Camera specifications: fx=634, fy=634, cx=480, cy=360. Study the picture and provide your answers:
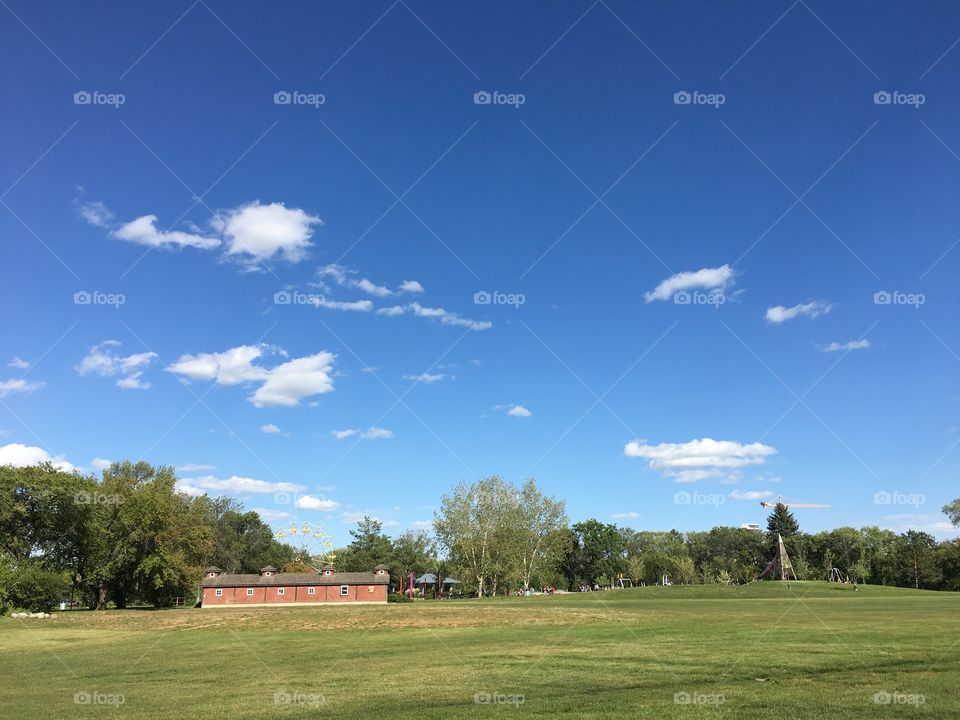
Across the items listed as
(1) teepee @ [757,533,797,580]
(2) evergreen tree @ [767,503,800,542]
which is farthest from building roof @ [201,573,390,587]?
(2) evergreen tree @ [767,503,800,542]

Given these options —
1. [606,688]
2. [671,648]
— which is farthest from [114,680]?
[671,648]

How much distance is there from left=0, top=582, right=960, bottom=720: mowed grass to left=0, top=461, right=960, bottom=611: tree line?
4426 cm

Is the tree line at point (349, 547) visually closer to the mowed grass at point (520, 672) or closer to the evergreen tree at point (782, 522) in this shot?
the evergreen tree at point (782, 522)

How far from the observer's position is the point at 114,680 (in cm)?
1752

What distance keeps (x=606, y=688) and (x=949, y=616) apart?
83.3ft

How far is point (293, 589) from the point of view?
287 feet

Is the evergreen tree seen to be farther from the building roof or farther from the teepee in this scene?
the building roof

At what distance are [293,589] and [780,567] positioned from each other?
7966 centimetres

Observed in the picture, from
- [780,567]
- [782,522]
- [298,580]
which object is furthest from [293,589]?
[782,522]

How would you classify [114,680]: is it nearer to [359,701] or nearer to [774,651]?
[359,701]

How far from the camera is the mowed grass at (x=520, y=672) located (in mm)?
11836

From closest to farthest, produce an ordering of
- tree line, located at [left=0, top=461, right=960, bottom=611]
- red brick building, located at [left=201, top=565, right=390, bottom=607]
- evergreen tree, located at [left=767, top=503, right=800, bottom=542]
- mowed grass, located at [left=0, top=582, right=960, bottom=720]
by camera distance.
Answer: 1. mowed grass, located at [left=0, top=582, right=960, bottom=720]
2. tree line, located at [left=0, top=461, right=960, bottom=611]
3. red brick building, located at [left=201, top=565, right=390, bottom=607]
4. evergreen tree, located at [left=767, top=503, right=800, bottom=542]

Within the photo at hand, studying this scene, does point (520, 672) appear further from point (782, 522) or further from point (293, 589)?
point (782, 522)

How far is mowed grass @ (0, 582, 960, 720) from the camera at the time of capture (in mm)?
11836
